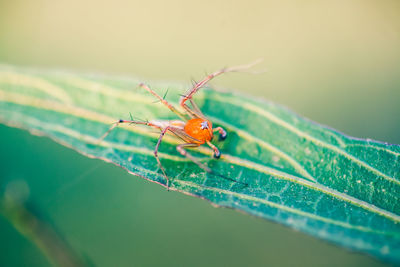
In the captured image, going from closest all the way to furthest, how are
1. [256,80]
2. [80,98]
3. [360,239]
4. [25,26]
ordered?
[360,239] < [80,98] < [256,80] < [25,26]

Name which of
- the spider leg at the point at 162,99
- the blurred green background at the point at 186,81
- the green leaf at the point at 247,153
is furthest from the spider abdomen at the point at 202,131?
the blurred green background at the point at 186,81

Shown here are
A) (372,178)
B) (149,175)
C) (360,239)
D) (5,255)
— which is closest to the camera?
(360,239)

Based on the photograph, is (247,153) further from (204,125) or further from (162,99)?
(162,99)

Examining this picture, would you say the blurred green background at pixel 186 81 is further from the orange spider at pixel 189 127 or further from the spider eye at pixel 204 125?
the spider eye at pixel 204 125

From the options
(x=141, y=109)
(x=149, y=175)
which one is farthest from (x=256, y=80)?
(x=149, y=175)

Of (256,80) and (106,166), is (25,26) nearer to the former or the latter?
(106,166)

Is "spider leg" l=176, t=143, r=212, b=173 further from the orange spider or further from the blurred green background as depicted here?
the blurred green background
